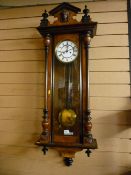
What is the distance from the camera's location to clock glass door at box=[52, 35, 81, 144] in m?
1.62

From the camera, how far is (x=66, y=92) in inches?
65.7

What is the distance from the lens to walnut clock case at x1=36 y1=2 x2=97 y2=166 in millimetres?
1604

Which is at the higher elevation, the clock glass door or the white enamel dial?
the white enamel dial

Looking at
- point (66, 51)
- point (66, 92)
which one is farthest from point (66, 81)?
point (66, 51)

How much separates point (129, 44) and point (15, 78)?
1.08 m

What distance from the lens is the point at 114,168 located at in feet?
5.69

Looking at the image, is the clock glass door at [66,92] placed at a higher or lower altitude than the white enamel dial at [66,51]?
lower

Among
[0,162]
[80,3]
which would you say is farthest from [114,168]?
[80,3]

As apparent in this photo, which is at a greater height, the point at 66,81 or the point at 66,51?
the point at 66,51

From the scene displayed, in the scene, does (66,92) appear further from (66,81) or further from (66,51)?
(66,51)

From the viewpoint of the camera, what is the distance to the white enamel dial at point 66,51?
166 centimetres

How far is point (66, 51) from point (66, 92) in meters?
0.33

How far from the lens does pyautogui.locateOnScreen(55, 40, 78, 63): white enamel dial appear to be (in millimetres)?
1664

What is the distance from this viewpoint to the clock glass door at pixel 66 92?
1624 mm
